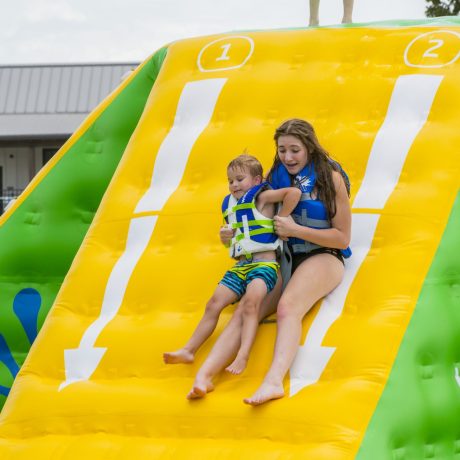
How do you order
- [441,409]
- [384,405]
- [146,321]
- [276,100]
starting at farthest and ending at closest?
[276,100]
[146,321]
[441,409]
[384,405]

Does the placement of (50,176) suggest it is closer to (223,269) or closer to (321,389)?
(223,269)

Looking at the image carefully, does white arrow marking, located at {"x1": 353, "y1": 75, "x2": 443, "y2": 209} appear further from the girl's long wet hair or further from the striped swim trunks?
the striped swim trunks

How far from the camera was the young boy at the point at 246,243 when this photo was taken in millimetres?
4398

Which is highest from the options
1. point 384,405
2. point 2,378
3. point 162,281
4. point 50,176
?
point 50,176

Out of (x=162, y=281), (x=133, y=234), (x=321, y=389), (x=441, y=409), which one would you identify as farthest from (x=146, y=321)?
(x=441, y=409)

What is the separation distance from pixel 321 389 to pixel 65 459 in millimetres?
1100

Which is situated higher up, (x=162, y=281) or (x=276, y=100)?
(x=276, y=100)

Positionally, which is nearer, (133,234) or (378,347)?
(378,347)

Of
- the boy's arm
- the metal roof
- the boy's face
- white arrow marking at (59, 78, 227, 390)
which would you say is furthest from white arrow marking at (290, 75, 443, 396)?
the metal roof

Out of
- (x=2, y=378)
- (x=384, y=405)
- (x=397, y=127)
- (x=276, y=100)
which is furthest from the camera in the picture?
(x=2, y=378)

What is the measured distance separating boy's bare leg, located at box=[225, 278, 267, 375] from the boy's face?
0.41m

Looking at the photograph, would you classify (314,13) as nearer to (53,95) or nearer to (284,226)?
(284,226)

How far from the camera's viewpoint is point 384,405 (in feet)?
13.3

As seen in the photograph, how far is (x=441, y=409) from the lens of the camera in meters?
4.34
